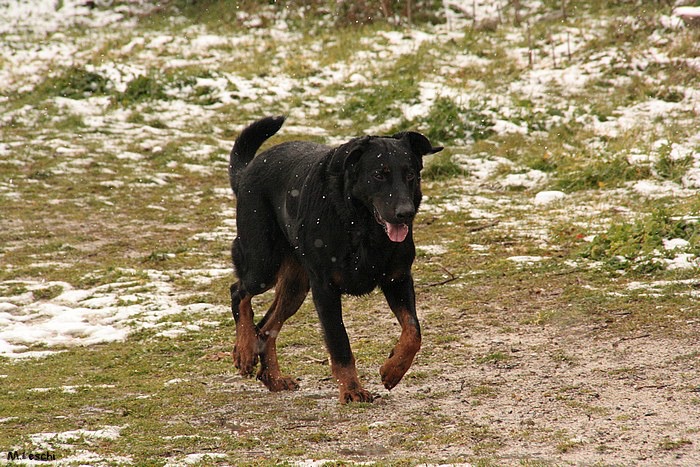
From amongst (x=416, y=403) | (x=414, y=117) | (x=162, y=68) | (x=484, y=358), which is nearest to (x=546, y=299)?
(x=484, y=358)

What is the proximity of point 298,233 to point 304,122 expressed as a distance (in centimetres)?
914

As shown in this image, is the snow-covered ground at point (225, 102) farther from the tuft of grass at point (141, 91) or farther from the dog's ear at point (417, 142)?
the dog's ear at point (417, 142)

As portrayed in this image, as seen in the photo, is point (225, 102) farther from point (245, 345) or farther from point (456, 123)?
point (245, 345)

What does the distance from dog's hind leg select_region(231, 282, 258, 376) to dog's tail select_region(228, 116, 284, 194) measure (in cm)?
94

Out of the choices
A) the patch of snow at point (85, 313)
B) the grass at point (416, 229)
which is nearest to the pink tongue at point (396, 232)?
the grass at point (416, 229)

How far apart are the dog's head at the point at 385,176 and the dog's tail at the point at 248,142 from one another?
1.39 meters

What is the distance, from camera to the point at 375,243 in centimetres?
473

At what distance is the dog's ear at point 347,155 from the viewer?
472cm

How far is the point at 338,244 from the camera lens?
15.8 ft

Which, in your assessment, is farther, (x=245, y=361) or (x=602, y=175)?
(x=602, y=175)

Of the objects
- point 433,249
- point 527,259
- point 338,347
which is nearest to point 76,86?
point 433,249

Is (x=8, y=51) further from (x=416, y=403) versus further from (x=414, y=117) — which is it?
(x=416, y=403)

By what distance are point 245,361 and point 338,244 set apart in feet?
3.72

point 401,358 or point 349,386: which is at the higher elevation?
point 401,358
